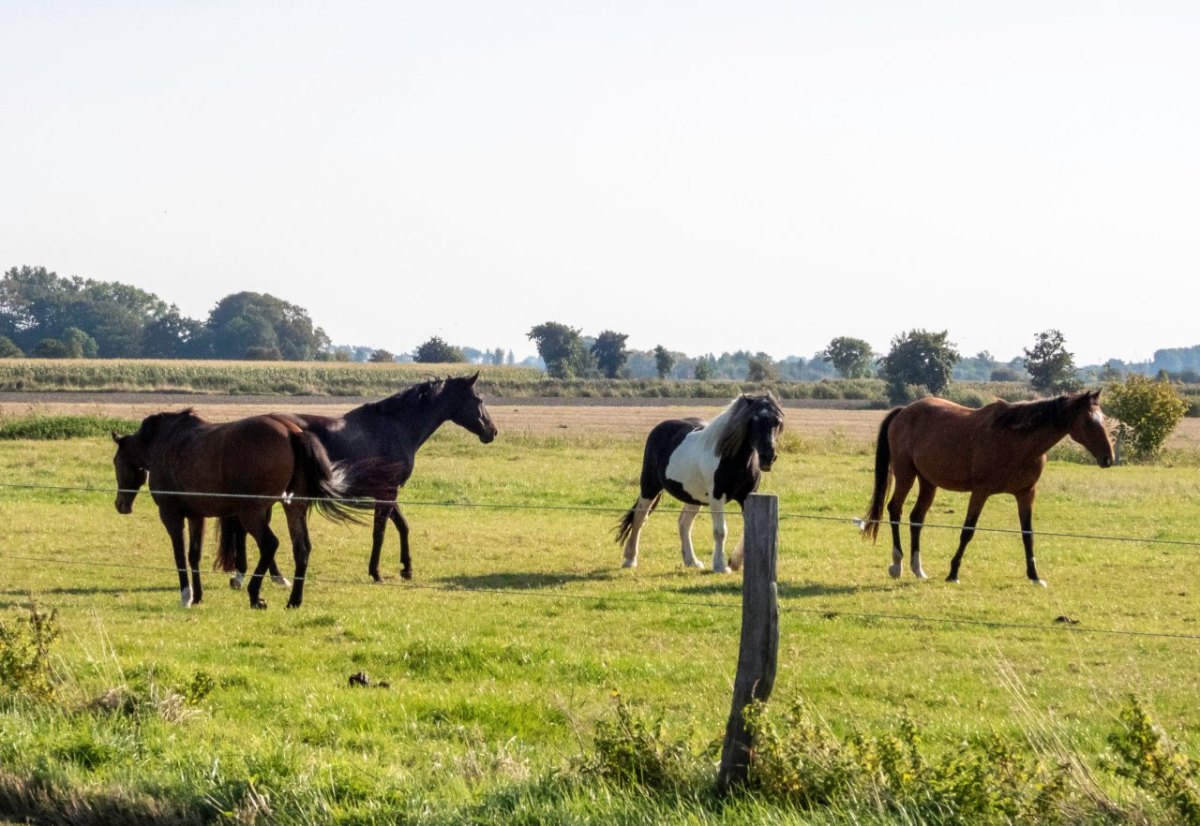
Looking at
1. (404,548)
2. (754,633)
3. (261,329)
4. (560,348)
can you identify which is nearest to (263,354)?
(261,329)

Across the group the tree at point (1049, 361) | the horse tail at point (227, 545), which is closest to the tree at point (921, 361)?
the tree at point (1049, 361)

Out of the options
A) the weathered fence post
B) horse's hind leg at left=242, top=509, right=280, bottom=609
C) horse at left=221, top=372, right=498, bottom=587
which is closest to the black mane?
horse at left=221, top=372, right=498, bottom=587

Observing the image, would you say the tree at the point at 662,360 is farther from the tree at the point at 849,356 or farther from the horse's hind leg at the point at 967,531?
the horse's hind leg at the point at 967,531

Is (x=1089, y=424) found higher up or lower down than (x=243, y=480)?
higher up

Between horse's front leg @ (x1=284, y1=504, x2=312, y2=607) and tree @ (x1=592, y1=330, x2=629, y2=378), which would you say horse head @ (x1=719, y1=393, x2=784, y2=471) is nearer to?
horse's front leg @ (x1=284, y1=504, x2=312, y2=607)


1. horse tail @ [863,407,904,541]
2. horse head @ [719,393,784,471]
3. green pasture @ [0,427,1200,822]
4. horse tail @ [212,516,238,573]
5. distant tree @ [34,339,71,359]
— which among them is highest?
distant tree @ [34,339,71,359]

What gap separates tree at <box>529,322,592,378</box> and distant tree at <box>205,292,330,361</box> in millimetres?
34396

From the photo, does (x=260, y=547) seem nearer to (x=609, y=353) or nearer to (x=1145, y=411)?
(x=1145, y=411)

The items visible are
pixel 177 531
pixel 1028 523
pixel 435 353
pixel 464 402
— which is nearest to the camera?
pixel 177 531

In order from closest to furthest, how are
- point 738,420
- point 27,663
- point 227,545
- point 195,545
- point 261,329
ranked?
point 27,663 < point 195,545 < point 227,545 < point 738,420 < point 261,329

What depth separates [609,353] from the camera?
111m

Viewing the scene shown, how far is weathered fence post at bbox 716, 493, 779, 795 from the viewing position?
18.5 ft

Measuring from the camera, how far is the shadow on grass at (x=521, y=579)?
13.8 m

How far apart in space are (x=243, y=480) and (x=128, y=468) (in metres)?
1.89
